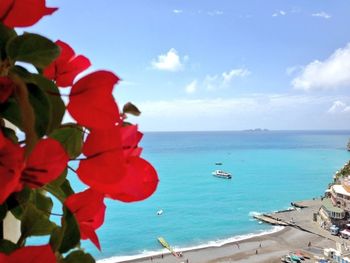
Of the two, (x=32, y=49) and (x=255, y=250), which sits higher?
(x=32, y=49)

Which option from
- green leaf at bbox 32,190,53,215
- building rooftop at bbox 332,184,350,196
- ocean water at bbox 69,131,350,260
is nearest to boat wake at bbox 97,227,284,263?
ocean water at bbox 69,131,350,260

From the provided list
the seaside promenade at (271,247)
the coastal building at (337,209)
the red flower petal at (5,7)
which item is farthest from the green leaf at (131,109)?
the coastal building at (337,209)

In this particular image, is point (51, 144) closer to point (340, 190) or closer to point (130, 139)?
point (130, 139)

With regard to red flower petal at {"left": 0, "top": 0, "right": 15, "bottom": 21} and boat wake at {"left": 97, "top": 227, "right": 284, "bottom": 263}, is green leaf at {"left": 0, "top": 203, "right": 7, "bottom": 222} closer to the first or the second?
red flower petal at {"left": 0, "top": 0, "right": 15, "bottom": 21}

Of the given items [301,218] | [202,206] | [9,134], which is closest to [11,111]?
[9,134]

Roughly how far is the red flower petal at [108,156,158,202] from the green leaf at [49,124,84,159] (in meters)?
0.04

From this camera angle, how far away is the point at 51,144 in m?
0.22

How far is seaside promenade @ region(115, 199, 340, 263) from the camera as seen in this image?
53.6 ft

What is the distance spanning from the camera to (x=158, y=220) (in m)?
23.9

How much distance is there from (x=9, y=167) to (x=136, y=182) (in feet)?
0.34

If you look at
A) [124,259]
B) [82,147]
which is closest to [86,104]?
[82,147]

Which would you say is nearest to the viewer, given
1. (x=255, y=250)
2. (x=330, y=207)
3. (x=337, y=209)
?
(x=255, y=250)

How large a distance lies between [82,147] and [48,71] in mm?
97

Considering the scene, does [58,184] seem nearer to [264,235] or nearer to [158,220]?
[264,235]
